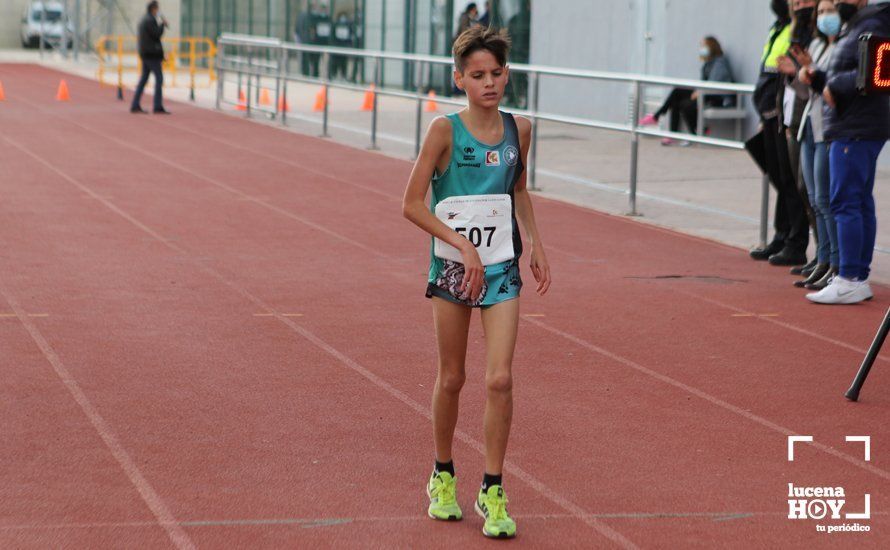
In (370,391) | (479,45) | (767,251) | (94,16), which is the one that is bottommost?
(370,391)

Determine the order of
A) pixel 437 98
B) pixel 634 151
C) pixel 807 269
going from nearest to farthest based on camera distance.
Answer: pixel 807 269
pixel 634 151
pixel 437 98

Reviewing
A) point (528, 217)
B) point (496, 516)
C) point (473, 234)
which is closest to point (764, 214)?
point (528, 217)

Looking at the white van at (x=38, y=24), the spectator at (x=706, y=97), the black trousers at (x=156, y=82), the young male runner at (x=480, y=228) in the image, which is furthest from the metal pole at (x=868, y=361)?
the white van at (x=38, y=24)

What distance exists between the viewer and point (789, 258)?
10.3 m

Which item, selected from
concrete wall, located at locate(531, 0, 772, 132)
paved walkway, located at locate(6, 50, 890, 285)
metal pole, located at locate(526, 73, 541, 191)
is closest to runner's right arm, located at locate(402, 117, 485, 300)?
paved walkway, located at locate(6, 50, 890, 285)

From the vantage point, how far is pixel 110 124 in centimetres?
2175

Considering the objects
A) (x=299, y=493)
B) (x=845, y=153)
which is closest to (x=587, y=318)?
(x=845, y=153)

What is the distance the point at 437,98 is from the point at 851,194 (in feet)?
29.4

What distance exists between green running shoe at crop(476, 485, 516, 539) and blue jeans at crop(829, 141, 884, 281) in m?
4.82

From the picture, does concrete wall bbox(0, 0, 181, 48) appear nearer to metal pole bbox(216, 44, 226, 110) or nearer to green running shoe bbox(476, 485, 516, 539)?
metal pole bbox(216, 44, 226, 110)

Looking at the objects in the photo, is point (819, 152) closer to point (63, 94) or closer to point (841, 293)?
point (841, 293)

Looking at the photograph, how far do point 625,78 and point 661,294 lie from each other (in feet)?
13.7

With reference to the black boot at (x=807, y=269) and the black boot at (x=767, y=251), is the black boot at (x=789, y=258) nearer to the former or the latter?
the black boot at (x=767, y=251)

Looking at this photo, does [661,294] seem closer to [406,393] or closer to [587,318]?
[587,318]
